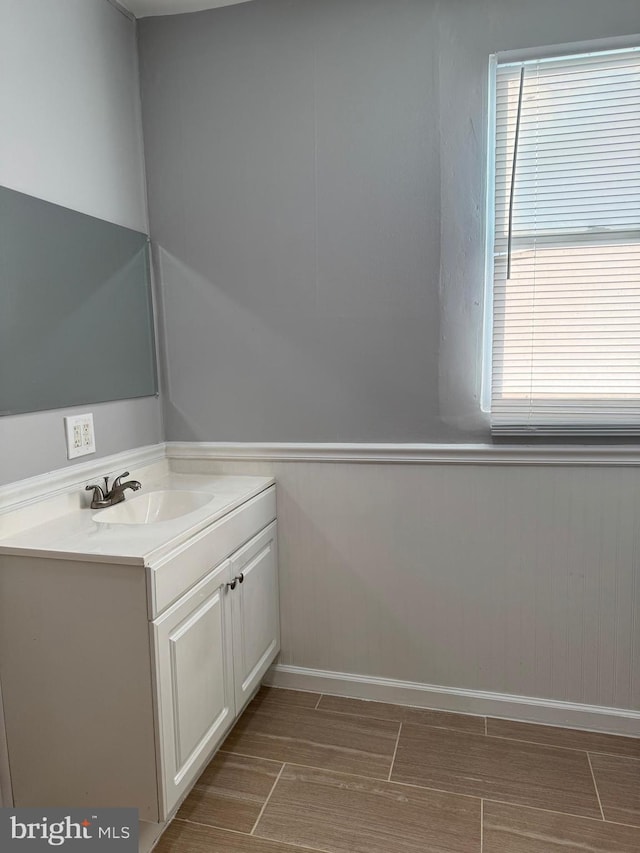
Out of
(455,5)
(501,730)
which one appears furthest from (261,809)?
(455,5)

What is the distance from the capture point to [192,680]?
1.72 m

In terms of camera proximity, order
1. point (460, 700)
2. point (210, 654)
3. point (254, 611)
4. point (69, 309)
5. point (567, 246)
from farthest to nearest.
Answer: point (460, 700) < point (254, 611) < point (567, 246) < point (69, 309) < point (210, 654)

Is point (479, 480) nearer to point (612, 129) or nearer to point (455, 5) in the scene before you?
point (612, 129)

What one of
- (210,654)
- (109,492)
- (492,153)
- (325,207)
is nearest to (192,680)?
(210,654)

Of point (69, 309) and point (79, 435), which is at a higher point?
point (69, 309)

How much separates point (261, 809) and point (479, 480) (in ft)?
4.19

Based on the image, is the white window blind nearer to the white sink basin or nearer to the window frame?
the window frame

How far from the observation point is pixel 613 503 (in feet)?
6.87

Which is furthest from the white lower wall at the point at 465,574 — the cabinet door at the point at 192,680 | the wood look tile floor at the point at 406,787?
the cabinet door at the point at 192,680

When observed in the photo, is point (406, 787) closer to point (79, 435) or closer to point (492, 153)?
point (79, 435)

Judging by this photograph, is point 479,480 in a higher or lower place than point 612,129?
lower

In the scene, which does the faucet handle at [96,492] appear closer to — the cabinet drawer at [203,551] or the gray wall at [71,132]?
the gray wall at [71,132]

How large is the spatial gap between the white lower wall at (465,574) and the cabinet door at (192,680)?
0.52 metres

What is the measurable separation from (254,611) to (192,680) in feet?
1.57
